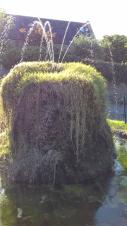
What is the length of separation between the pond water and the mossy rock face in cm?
26

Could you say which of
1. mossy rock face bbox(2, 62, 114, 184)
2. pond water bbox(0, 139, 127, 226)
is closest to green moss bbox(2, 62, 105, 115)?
mossy rock face bbox(2, 62, 114, 184)

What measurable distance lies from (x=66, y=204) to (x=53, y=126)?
1.60 metres

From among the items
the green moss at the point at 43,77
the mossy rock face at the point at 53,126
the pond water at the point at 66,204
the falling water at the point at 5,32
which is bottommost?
the pond water at the point at 66,204

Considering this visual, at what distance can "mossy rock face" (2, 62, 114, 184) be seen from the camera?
872cm

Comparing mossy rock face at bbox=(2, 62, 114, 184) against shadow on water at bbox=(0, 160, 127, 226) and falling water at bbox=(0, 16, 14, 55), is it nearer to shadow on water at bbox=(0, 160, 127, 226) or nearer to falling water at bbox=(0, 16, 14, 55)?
shadow on water at bbox=(0, 160, 127, 226)

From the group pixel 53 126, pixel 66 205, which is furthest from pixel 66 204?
pixel 53 126

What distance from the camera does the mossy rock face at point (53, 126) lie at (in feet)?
28.6

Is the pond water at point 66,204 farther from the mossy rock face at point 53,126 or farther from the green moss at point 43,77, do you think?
the green moss at point 43,77

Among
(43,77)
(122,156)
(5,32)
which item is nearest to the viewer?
(43,77)

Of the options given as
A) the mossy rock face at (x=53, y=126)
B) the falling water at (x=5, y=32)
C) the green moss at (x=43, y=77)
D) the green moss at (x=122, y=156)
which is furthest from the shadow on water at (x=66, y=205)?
the falling water at (x=5, y=32)

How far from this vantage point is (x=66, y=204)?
7.99 m

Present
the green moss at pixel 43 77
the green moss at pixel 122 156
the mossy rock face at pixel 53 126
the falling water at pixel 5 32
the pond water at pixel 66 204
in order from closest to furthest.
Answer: the pond water at pixel 66 204 < the mossy rock face at pixel 53 126 < the green moss at pixel 43 77 < the green moss at pixel 122 156 < the falling water at pixel 5 32

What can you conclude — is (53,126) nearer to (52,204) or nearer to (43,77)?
(43,77)

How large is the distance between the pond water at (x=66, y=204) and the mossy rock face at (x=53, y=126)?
0.86 ft
